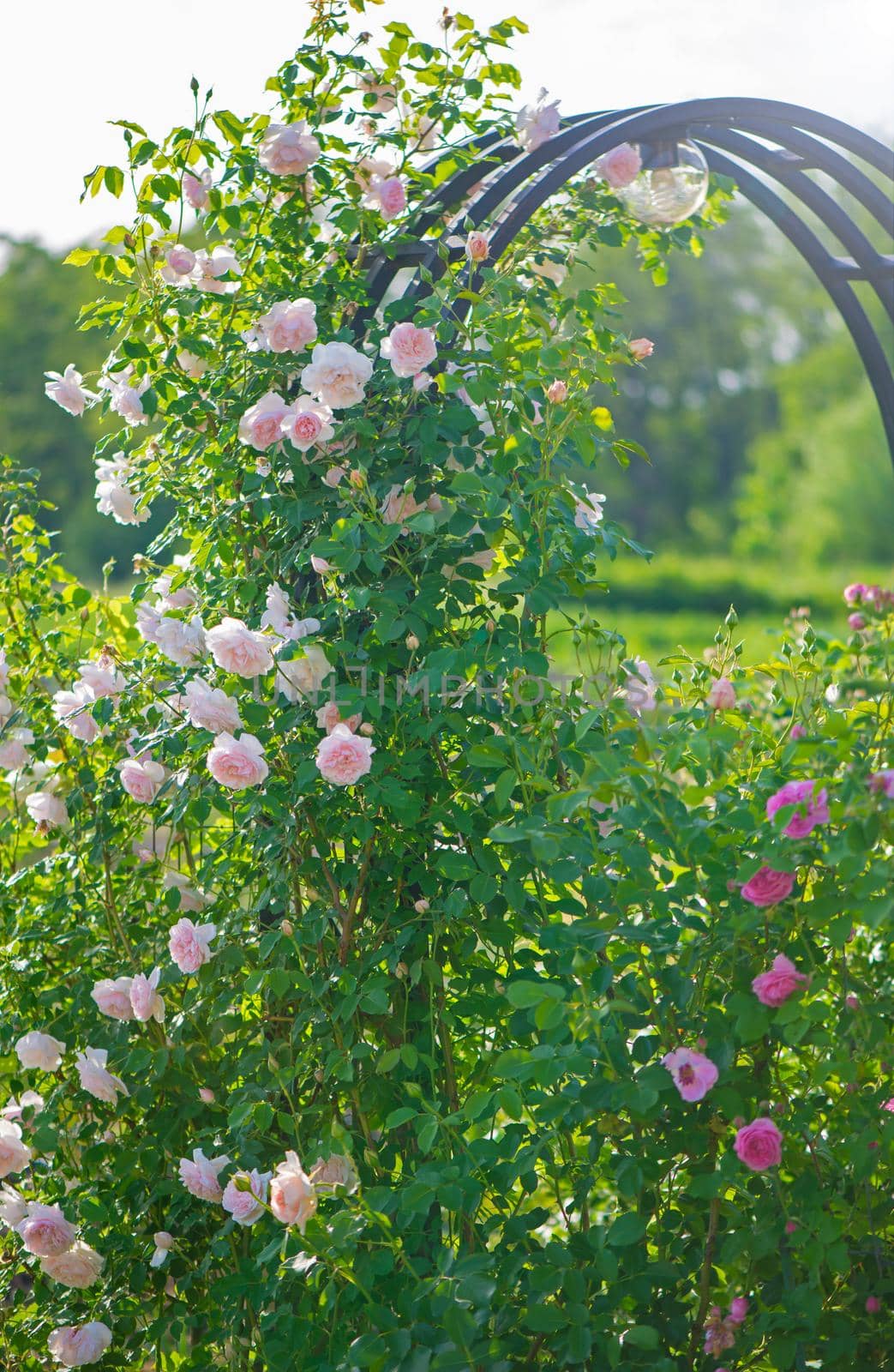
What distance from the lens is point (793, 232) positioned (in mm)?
2551

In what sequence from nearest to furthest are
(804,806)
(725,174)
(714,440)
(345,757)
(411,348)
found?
1. (804,806)
2. (345,757)
3. (411,348)
4. (725,174)
5. (714,440)

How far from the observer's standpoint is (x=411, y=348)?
5.41 ft

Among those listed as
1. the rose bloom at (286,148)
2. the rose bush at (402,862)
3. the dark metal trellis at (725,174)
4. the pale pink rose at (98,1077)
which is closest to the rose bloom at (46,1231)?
the rose bush at (402,862)

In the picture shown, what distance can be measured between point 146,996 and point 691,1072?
2.56ft

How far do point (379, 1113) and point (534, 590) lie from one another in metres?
0.71

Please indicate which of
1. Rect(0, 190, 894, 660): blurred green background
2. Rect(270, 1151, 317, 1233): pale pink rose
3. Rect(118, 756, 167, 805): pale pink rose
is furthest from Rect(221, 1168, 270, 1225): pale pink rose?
Rect(0, 190, 894, 660): blurred green background

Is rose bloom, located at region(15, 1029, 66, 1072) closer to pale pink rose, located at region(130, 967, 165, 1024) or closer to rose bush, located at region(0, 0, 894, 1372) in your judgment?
rose bush, located at region(0, 0, 894, 1372)

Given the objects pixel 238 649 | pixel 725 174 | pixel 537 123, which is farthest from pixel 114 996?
pixel 725 174

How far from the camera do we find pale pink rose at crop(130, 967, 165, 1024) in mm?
1771

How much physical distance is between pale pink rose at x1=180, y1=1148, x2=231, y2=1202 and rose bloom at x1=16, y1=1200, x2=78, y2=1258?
254 mm

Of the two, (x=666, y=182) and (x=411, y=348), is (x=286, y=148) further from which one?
(x=666, y=182)

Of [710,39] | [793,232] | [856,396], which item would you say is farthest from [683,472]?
[793,232]

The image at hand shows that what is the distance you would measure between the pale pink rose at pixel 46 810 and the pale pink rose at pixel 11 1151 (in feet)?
1.48

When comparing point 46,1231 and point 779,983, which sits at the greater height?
point 779,983
